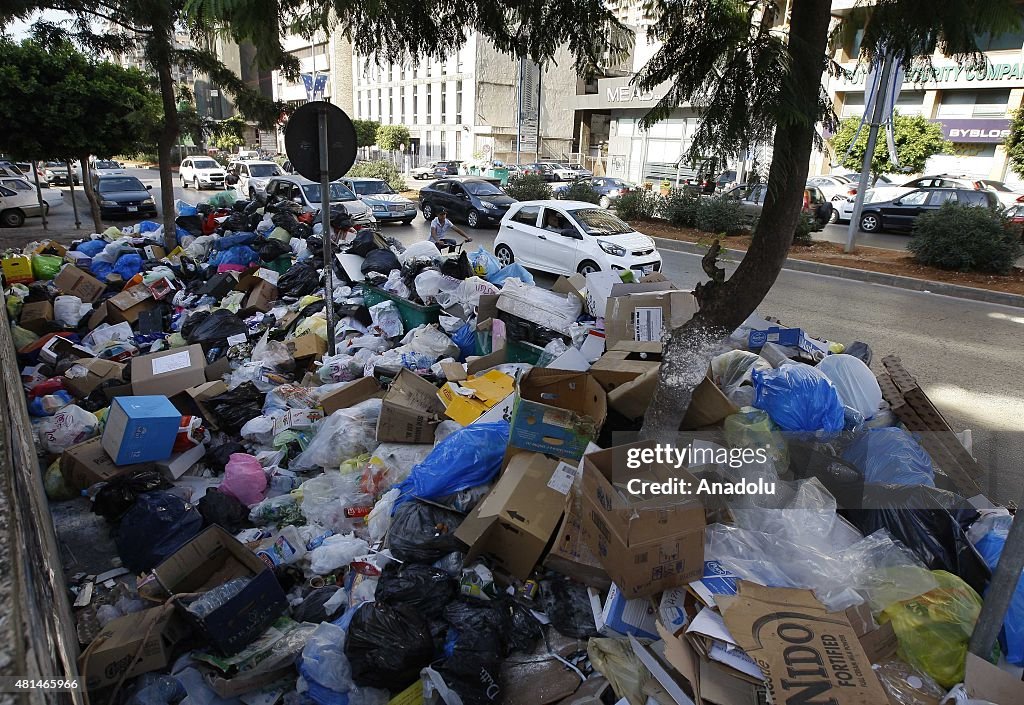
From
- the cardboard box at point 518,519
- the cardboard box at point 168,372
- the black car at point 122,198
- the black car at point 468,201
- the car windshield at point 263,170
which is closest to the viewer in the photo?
the cardboard box at point 518,519

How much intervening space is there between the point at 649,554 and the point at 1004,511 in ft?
7.14

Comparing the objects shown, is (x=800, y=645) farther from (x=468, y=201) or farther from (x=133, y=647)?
(x=468, y=201)

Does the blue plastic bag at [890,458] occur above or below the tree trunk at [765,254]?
below

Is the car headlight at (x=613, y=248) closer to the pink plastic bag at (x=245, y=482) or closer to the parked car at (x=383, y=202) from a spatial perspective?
the pink plastic bag at (x=245, y=482)

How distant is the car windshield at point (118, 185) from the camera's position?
62.1 feet

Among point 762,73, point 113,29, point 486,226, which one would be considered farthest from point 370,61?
point 486,226

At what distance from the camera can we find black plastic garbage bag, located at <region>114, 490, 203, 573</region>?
3.49 metres

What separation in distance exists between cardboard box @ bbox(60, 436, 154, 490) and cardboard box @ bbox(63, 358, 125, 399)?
1537 mm

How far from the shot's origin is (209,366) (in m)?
5.83

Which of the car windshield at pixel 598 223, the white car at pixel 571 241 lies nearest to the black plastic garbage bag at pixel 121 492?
the white car at pixel 571 241

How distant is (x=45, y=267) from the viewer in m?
9.22

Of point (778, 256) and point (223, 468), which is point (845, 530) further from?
point (223, 468)

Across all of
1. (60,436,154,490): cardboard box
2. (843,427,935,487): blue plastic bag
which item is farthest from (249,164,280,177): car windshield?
(843,427,935,487): blue plastic bag

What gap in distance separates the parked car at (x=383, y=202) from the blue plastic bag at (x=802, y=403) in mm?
14504
